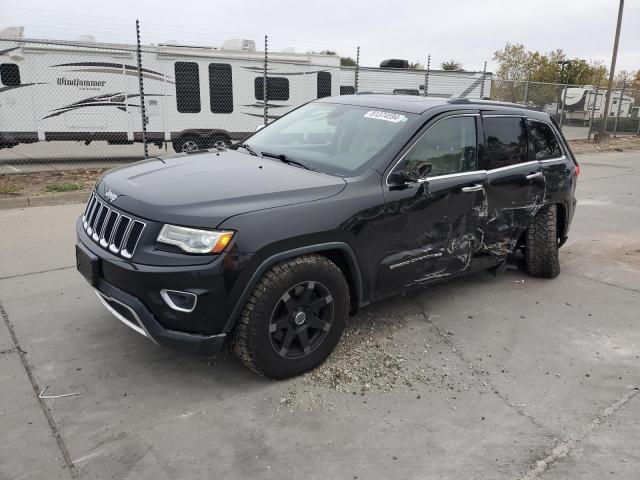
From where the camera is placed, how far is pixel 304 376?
3.32 meters

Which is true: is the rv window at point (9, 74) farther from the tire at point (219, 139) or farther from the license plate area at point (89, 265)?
the license plate area at point (89, 265)

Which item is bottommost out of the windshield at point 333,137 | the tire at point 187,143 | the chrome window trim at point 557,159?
the tire at point 187,143

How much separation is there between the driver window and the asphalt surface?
1225 mm

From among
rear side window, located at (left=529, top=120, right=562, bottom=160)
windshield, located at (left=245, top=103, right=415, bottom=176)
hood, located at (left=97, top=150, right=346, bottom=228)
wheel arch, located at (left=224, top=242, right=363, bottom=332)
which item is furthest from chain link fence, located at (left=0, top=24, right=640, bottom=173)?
wheel arch, located at (left=224, top=242, right=363, bottom=332)

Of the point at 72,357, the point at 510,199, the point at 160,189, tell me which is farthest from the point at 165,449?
the point at 510,199

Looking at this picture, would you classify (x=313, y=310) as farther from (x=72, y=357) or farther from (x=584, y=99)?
(x=584, y=99)

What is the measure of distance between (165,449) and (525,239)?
12.6 feet

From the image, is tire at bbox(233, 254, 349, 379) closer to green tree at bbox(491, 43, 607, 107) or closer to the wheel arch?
the wheel arch

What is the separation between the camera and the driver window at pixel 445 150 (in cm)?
369

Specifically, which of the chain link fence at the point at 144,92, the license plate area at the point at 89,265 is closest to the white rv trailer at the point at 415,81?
the chain link fence at the point at 144,92

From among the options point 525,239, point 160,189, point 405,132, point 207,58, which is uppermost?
point 207,58

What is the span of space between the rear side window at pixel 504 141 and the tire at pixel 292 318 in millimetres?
1946

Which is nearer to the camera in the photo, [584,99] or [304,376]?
[304,376]

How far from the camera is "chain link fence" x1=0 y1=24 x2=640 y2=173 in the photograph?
11.4m
